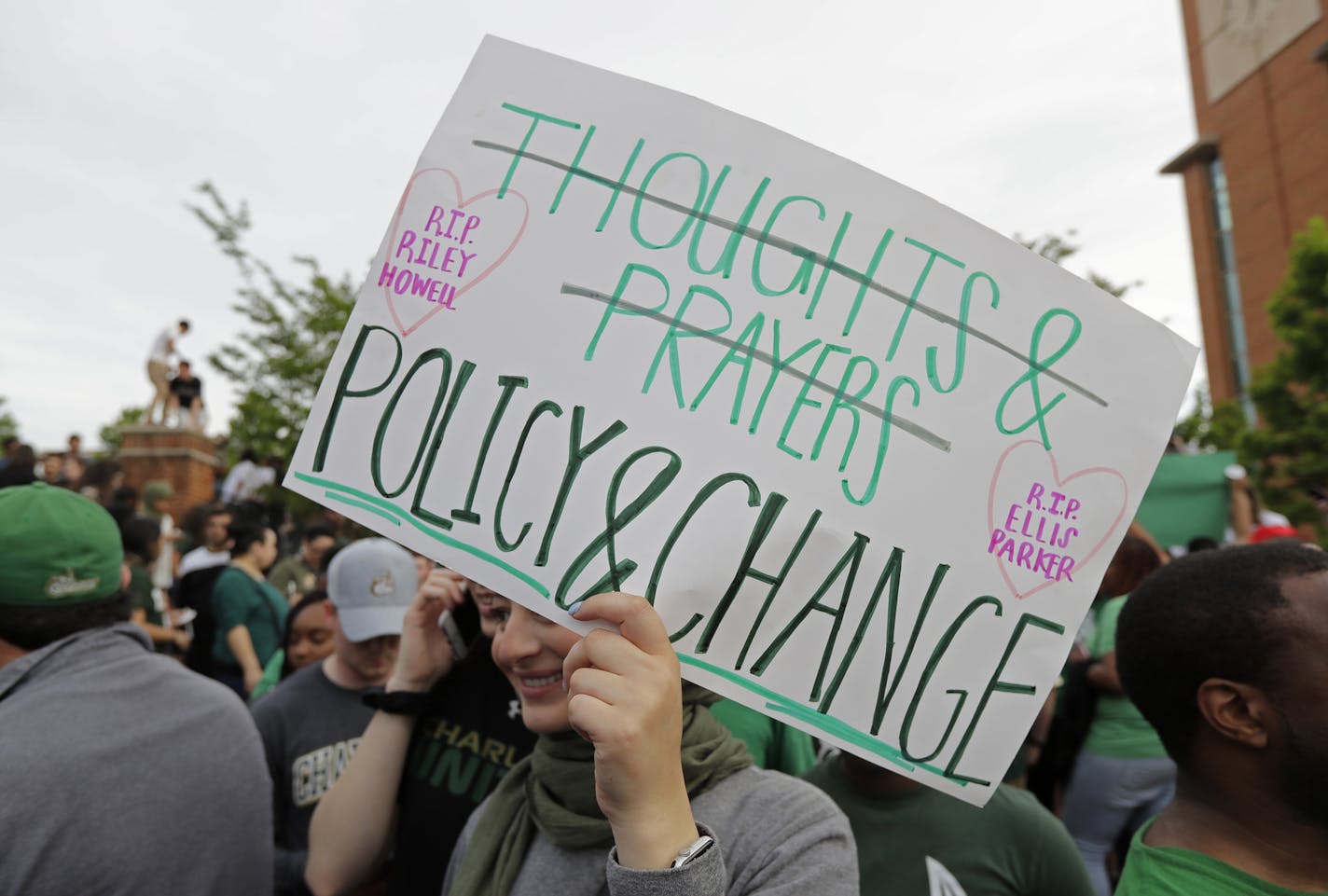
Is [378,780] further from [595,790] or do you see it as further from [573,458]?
[573,458]

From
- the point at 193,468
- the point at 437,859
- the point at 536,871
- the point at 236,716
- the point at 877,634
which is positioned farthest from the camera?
the point at 193,468

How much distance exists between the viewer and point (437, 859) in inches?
81.0

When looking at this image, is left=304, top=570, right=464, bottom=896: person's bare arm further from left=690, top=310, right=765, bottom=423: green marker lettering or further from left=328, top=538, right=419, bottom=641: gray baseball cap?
left=690, top=310, right=765, bottom=423: green marker lettering

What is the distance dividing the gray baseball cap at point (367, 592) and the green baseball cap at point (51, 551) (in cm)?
89

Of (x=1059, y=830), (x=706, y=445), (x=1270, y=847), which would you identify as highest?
(x=706, y=445)

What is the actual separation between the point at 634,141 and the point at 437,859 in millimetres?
1611

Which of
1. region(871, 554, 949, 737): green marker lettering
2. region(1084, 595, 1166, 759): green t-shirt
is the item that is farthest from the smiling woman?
region(1084, 595, 1166, 759): green t-shirt

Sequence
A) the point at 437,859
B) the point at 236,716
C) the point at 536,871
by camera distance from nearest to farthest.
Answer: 1. the point at 536,871
2. the point at 437,859
3. the point at 236,716

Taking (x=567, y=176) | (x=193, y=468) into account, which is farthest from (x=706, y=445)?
(x=193, y=468)

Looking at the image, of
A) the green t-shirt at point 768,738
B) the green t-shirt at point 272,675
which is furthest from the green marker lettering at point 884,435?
the green t-shirt at point 272,675

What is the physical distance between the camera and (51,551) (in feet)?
6.80

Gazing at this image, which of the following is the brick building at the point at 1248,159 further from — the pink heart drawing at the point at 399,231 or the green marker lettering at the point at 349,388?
the green marker lettering at the point at 349,388

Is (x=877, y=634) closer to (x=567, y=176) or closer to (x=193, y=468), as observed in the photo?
(x=567, y=176)

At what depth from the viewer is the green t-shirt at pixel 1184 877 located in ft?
4.47
